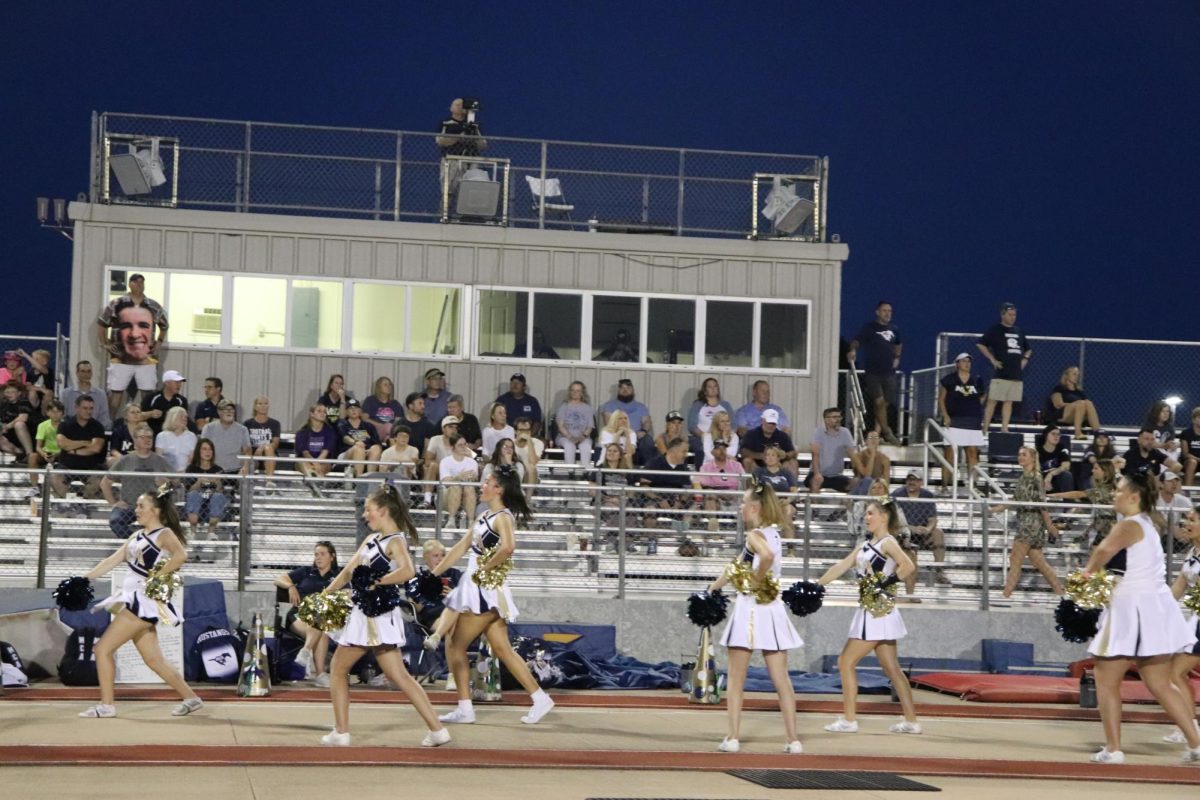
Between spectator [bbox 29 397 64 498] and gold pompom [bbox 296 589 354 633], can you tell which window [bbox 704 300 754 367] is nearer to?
spectator [bbox 29 397 64 498]

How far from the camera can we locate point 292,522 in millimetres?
16438

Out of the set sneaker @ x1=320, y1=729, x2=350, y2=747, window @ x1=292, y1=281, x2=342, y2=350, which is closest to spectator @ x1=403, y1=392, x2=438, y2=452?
window @ x1=292, y1=281, x2=342, y2=350

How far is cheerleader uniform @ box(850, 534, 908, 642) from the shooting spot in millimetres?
11578

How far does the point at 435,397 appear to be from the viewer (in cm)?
2069

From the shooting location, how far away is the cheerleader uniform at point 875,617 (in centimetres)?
1158

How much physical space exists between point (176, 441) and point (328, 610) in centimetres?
818

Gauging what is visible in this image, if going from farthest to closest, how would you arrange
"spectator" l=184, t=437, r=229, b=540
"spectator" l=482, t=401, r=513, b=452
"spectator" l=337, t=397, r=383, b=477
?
1. "spectator" l=482, t=401, r=513, b=452
2. "spectator" l=337, t=397, r=383, b=477
3. "spectator" l=184, t=437, r=229, b=540

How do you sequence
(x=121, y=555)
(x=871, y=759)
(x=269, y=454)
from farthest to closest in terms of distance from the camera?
(x=269, y=454), (x=121, y=555), (x=871, y=759)

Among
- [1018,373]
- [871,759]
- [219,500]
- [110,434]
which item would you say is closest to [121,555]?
[219,500]

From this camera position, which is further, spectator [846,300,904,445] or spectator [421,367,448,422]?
spectator [846,300,904,445]

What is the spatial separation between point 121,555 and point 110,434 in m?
9.16

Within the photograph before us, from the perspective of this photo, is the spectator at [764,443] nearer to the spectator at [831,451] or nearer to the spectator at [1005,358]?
the spectator at [831,451]

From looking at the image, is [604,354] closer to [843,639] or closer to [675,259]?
[675,259]

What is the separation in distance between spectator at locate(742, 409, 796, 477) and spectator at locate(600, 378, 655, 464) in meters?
1.39
